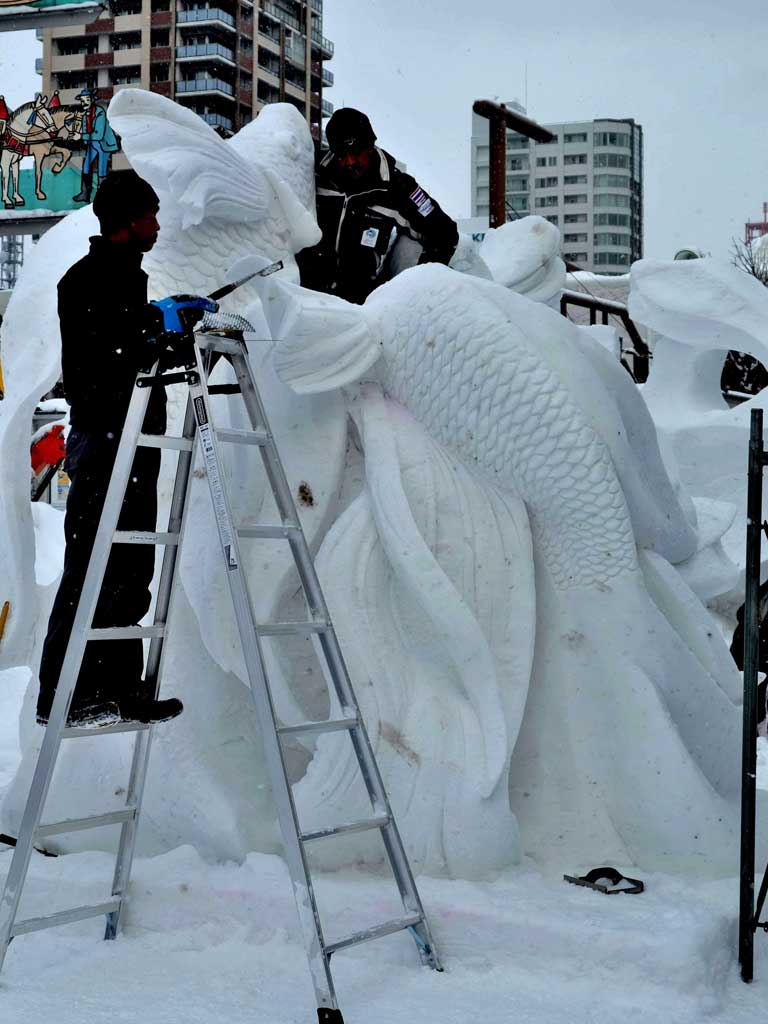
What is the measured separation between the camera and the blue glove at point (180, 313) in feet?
7.73

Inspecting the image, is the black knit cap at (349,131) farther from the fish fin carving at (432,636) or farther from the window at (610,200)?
the window at (610,200)

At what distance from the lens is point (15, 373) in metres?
3.39

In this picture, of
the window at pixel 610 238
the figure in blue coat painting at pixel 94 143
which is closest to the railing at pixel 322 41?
the figure in blue coat painting at pixel 94 143

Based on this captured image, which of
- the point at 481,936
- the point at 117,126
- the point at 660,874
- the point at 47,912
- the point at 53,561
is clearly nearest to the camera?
the point at 481,936

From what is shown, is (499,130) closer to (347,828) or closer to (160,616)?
(160,616)

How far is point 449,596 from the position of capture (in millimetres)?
2877

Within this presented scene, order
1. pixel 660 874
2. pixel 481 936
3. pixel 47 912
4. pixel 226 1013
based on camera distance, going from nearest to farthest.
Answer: pixel 226 1013 < pixel 481 936 < pixel 47 912 < pixel 660 874

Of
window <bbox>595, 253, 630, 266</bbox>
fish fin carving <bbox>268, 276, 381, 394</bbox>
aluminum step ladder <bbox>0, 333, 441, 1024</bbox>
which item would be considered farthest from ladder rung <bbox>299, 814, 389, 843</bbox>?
window <bbox>595, 253, 630, 266</bbox>

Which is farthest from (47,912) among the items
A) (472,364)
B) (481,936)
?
(472,364)

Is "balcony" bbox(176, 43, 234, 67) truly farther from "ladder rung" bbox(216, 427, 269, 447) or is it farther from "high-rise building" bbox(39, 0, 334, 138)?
"ladder rung" bbox(216, 427, 269, 447)

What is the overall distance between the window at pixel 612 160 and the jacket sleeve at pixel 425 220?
1363 centimetres

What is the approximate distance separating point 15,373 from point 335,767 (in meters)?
1.48

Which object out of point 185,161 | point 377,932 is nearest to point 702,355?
point 185,161

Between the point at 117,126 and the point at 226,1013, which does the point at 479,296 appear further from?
the point at 226,1013
